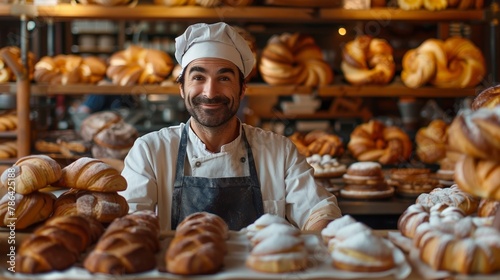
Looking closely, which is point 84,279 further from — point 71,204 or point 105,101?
point 105,101

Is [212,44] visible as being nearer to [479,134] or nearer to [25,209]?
[25,209]

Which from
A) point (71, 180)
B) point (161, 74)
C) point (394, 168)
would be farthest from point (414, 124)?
point (71, 180)

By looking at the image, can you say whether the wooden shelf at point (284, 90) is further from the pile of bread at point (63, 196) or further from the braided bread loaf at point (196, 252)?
the braided bread loaf at point (196, 252)

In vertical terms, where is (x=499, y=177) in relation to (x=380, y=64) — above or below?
below

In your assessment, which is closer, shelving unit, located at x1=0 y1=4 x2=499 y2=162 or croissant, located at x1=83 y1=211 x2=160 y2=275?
croissant, located at x1=83 y1=211 x2=160 y2=275

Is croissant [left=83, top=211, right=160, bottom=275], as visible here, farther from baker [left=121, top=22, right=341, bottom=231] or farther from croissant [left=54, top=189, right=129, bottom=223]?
baker [left=121, top=22, right=341, bottom=231]

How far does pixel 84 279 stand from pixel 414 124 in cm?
408

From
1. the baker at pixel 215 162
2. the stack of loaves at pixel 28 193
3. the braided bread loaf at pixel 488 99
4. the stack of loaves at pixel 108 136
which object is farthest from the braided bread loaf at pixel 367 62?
the stack of loaves at pixel 28 193

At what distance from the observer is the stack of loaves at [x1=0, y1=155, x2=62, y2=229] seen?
1962 millimetres

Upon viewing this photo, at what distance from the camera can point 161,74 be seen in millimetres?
4344

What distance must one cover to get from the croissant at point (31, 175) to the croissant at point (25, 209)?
0.03m

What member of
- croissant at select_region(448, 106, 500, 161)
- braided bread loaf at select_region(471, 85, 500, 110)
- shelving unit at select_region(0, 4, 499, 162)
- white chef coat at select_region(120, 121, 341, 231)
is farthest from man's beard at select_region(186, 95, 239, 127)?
shelving unit at select_region(0, 4, 499, 162)

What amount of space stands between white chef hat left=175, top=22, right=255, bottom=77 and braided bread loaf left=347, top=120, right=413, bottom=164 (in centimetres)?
187

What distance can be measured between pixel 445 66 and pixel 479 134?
3.04 metres
